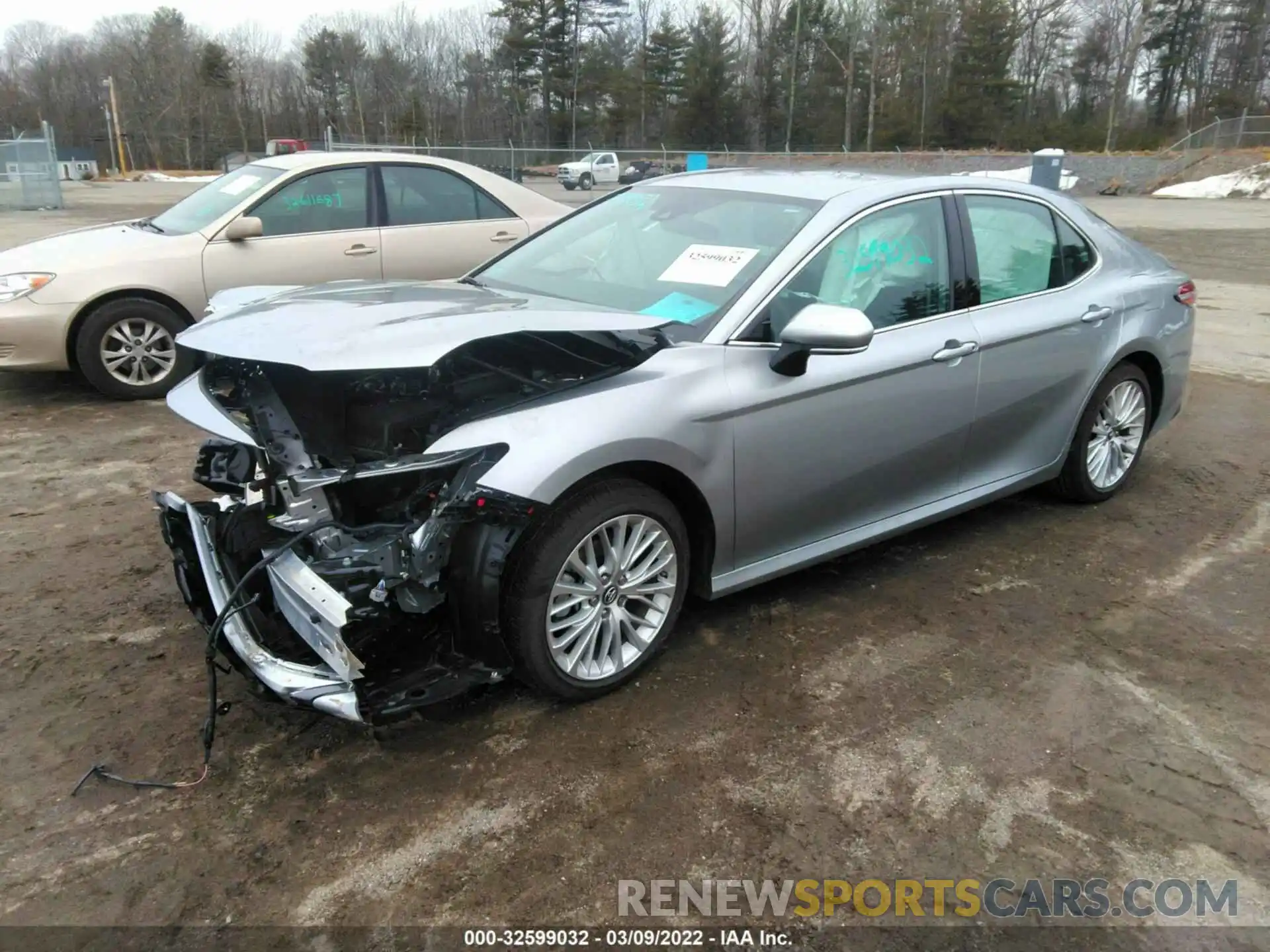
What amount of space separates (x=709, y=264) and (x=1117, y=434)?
267 cm

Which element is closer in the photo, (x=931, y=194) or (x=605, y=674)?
(x=605, y=674)

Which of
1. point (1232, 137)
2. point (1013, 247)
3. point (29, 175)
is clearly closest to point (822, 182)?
point (1013, 247)

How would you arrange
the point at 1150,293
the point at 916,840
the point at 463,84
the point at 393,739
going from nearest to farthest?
the point at 916,840
the point at 393,739
the point at 1150,293
the point at 463,84

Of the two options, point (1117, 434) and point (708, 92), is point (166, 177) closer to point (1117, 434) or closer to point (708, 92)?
point (708, 92)

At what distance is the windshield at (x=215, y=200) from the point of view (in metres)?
6.70

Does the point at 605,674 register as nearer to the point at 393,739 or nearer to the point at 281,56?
the point at 393,739

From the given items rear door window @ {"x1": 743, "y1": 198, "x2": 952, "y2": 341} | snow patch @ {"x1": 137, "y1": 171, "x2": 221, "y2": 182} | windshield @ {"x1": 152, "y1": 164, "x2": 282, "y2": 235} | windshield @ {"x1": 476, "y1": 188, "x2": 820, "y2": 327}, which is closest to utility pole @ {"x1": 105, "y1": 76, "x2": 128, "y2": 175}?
snow patch @ {"x1": 137, "y1": 171, "x2": 221, "y2": 182}

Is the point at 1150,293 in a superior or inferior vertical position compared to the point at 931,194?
inferior

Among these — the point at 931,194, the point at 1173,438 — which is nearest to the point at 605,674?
the point at 931,194

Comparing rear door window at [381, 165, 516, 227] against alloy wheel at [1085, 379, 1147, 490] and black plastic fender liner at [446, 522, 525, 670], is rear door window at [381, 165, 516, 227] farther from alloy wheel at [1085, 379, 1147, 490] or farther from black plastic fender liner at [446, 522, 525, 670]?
black plastic fender liner at [446, 522, 525, 670]

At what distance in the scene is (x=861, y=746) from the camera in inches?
116

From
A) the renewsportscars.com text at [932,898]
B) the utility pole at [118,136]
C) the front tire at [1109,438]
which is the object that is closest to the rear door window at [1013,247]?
the front tire at [1109,438]

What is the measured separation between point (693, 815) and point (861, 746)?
0.65 m

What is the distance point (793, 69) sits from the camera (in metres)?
60.2
